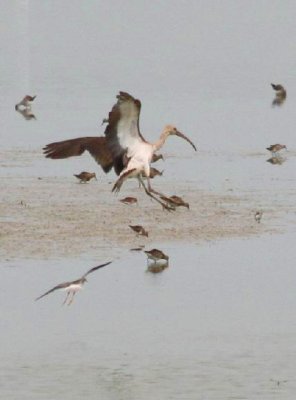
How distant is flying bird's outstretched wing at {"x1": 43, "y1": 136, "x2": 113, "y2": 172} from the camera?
1478cm

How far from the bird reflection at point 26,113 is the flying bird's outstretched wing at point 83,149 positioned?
12.5 m

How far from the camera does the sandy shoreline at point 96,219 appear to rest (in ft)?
50.1

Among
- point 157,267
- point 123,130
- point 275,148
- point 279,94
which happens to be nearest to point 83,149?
point 123,130

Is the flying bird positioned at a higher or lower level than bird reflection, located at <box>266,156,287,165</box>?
higher

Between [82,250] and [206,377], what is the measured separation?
4.79 meters

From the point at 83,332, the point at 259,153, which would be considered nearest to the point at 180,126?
the point at 259,153

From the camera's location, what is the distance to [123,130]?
47.1ft

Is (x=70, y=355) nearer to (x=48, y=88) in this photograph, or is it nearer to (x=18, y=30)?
(x=48, y=88)

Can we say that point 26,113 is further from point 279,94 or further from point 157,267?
point 157,267

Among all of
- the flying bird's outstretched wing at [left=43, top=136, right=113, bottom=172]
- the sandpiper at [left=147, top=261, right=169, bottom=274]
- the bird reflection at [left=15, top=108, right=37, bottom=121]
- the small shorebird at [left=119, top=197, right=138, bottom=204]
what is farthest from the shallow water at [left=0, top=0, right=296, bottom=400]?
the small shorebird at [left=119, top=197, right=138, bottom=204]

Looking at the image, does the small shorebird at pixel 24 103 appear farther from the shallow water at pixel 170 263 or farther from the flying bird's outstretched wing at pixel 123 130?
the flying bird's outstretched wing at pixel 123 130

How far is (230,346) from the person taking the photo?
11.3 meters

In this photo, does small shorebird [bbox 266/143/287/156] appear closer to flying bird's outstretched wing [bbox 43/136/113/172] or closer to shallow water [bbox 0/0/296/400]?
shallow water [bbox 0/0/296/400]

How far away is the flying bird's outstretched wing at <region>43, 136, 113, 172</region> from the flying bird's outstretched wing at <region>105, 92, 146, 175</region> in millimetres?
107
